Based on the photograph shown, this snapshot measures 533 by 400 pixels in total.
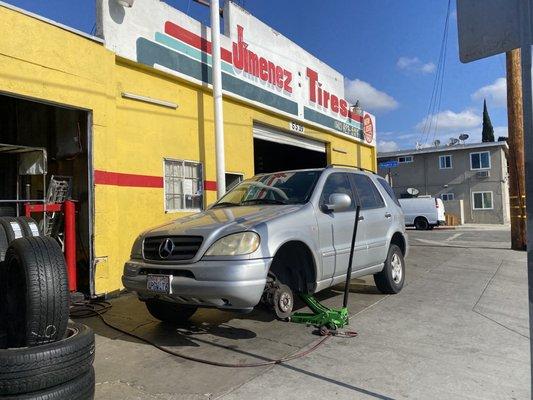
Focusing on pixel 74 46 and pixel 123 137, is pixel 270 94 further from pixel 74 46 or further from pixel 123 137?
pixel 74 46

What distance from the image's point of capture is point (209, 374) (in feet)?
13.2

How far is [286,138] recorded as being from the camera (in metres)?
13.2

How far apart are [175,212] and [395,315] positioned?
176 inches

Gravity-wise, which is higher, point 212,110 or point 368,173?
point 212,110

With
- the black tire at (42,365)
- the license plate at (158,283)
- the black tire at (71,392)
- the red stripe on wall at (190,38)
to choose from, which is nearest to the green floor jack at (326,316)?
the license plate at (158,283)

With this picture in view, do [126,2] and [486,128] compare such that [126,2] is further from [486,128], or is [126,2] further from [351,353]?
[486,128]

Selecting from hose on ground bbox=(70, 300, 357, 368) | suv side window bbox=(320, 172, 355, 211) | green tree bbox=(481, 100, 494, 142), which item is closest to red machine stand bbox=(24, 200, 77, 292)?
hose on ground bbox=(70, 300, 357, 368)

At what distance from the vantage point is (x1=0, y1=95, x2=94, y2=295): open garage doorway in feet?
23.0

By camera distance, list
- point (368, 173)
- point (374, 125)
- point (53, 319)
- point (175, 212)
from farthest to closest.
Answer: point (374, 125) < point (175, 212) < point (368, 173) < point (53, 319)

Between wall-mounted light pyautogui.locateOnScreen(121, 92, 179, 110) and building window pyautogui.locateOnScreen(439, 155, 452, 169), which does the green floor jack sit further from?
building window pyautogui.locateOnScreen(439, 155, 452, 169)

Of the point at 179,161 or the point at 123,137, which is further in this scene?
the point at 179,161

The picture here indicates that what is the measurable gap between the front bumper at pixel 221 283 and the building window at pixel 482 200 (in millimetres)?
34221

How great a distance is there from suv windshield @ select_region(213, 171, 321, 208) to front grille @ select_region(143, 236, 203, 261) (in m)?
1.36

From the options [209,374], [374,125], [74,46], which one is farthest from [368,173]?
[374,125]
